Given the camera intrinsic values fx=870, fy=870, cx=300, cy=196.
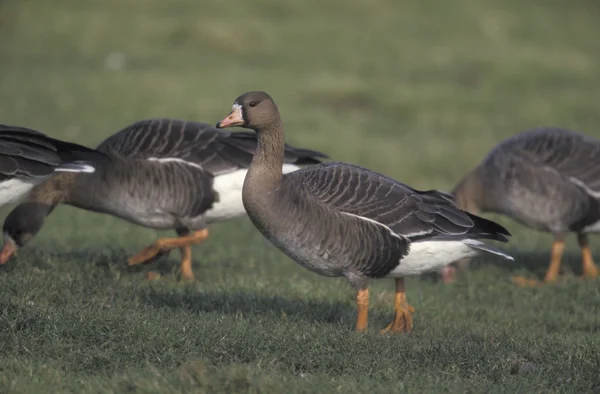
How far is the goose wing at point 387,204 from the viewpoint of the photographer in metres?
7.19

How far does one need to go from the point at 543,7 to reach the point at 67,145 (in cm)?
2706

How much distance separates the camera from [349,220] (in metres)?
7.10

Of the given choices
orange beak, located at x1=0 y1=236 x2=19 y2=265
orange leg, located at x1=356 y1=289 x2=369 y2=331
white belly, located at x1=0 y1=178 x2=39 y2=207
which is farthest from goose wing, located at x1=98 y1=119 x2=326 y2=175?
orange leg, located at x1=356 y1=289 x2=369 y2=331

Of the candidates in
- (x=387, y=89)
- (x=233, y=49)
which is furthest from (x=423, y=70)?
(x=233, y=49)

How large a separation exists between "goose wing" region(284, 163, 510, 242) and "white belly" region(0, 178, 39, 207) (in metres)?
2.26

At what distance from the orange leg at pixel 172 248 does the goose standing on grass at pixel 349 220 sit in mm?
2262

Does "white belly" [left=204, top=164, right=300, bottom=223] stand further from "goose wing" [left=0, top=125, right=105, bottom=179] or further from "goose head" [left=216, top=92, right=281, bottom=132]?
"goose head" [left=216, top=92, right=281, bottom=132]

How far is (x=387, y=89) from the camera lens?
20.6 metres

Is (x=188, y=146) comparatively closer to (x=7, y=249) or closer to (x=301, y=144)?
(x=7, y=249)

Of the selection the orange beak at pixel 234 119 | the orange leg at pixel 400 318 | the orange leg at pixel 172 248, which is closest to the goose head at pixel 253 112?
the orange beak at pixel 234 119

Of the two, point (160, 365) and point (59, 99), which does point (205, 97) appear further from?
point (160, 365)

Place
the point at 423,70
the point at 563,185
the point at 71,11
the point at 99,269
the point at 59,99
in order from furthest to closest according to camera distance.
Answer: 1. the point at 71,11
2. the point at 423,70
3. the point at 59,99
4. the point at 563,185
5. the point at 99,269

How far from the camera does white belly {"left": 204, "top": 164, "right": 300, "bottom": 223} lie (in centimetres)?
938

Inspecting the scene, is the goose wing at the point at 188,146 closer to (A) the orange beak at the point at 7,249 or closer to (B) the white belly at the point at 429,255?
(A) the orange beak at the point at 7,249
